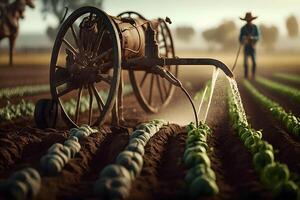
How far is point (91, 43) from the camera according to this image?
8.85 m

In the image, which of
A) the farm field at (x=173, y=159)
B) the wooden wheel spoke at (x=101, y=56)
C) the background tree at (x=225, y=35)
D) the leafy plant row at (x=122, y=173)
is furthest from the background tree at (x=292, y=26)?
the leafy plant row at (x=122, y=173)

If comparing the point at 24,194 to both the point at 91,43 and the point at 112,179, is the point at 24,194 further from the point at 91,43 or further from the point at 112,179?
A: the point at 91,43

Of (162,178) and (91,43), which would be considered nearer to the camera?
(162,178)

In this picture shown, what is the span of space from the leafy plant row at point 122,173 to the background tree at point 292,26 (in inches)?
6272

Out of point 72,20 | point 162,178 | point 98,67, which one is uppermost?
point 72,20

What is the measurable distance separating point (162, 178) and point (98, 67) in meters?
3.38

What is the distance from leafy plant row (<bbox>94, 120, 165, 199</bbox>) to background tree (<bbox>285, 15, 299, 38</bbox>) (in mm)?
159300

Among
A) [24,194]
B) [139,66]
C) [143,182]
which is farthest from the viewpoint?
[139,66]

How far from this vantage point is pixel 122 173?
5.13 m

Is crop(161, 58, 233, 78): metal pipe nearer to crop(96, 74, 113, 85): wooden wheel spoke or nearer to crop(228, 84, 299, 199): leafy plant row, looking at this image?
crop(228, 84, 299, 199): leafy plant row

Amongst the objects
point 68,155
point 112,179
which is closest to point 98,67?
point 68,155

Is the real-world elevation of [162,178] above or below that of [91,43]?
below

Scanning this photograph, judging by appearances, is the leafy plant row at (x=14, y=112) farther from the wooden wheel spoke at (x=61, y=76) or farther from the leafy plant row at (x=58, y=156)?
the leafy plant row at (x=58, y=156)

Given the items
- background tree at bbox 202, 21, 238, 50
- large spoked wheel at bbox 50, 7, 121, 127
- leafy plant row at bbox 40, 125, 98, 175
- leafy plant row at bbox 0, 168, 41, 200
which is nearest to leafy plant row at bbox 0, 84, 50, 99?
large spoked wheel at bbox 50, 7, 121, 127
